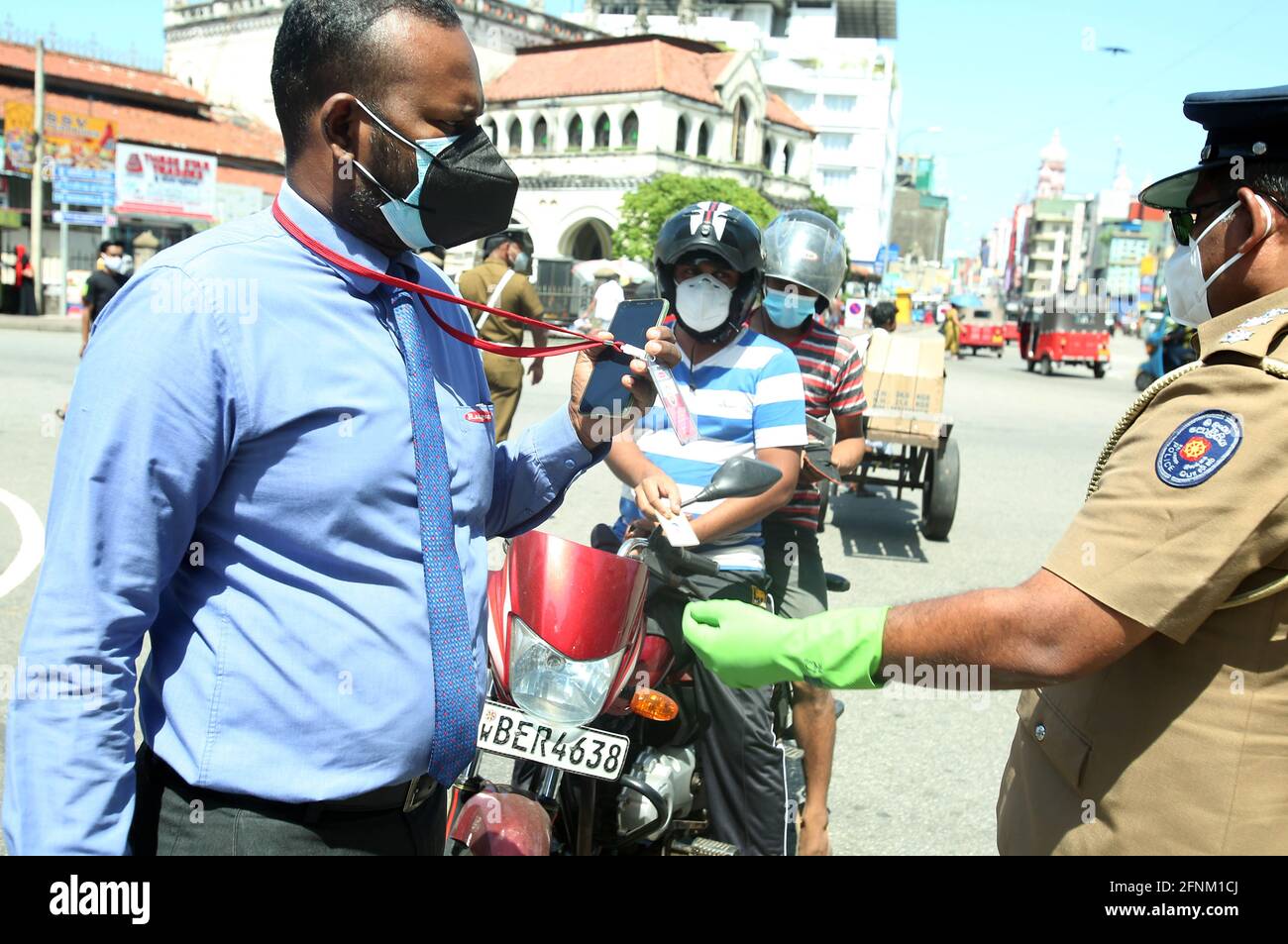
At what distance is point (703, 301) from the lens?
3430mm

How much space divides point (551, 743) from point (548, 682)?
149 millimetres

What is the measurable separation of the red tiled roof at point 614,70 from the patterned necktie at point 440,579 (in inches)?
2396

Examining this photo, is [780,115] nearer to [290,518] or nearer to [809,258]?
[809,258]

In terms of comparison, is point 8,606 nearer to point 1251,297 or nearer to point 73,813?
point 73,813

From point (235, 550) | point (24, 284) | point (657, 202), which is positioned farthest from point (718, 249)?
point (657, 202)

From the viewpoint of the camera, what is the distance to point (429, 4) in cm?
168

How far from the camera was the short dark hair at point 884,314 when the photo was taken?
41.6 feet

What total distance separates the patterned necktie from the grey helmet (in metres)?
2.94

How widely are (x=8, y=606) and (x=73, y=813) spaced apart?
15.3 feet

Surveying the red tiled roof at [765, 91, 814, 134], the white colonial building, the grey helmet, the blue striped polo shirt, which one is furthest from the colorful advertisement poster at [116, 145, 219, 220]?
the red tiled roof at [765, 91, 814, 134]
